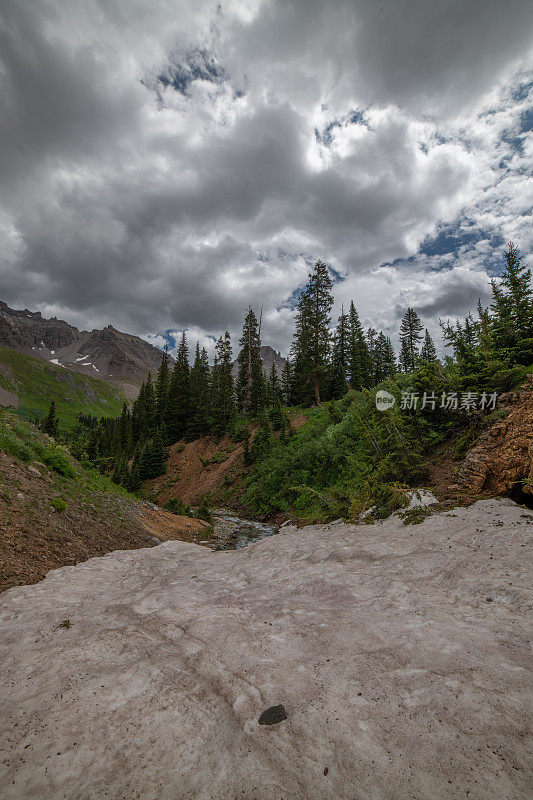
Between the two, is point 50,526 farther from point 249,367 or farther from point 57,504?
point 249,367

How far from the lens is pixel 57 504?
8.91 m

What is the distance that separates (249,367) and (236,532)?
34000 mm

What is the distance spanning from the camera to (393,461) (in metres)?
13.1

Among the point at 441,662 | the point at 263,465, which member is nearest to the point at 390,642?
the point at 441,662

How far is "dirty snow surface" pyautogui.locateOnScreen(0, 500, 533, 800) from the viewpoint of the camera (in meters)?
2.06

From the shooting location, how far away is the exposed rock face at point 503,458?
7863 mm

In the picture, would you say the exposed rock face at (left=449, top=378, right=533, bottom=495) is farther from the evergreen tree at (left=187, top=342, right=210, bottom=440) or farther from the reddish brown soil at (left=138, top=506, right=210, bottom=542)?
the evergreen tree at (left=187, top=342, right=210, bottom=440)

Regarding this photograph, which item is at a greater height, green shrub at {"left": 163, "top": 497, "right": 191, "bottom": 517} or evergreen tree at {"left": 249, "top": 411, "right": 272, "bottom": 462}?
evergreen tree at {"left": 249, "top": 411, "right": 272, "bottom": 462}

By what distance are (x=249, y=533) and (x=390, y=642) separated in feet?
54.3

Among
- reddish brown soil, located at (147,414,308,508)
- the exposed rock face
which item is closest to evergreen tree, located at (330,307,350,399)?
reddish brown soil, located at (147,414,308,508)

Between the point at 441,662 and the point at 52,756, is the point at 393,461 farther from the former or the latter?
the point at 52,756

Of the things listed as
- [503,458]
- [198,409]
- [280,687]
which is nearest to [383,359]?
[198,409]

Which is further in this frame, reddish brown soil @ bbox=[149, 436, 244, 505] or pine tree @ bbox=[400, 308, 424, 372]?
pine tree @ bbox=[400, 308, 424, 372]

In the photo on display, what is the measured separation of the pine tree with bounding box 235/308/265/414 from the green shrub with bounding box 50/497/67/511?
37.5m
